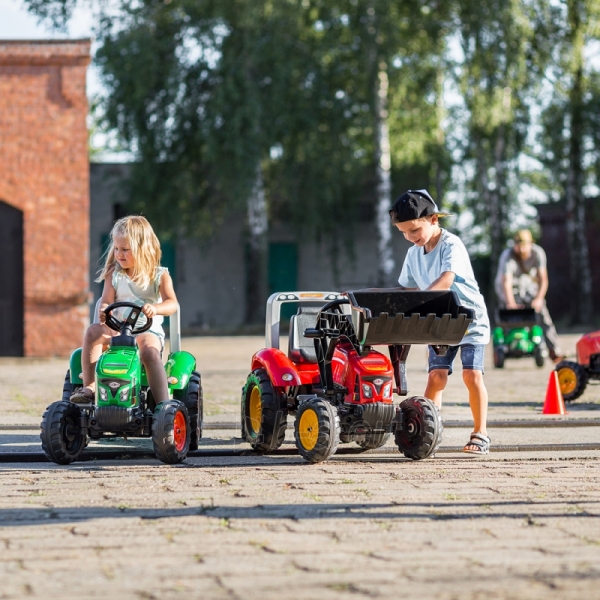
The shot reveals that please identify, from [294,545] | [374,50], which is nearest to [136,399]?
[294,545]

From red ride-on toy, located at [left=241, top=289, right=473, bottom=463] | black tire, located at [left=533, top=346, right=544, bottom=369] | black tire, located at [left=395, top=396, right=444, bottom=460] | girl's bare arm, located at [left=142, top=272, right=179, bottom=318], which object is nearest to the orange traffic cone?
red ride-on toy, located at [left=241, top=289, right=473, bottom=463]

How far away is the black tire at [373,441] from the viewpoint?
820 cm

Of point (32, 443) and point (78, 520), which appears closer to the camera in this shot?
point (78, 520)

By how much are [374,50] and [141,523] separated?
27.4 meters

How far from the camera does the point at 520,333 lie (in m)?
17.0

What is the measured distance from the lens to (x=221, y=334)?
109 ft

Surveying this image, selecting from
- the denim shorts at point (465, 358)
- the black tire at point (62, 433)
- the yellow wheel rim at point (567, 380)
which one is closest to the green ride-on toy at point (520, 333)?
the yellow wheel rim at point (567, 380)

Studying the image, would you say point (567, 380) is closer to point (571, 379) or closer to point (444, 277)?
point (571, 379)

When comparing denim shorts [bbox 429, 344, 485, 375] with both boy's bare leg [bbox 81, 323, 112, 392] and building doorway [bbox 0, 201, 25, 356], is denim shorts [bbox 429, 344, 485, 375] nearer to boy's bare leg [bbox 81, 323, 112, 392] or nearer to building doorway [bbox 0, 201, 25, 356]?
boy's bare leg [bbox 81, 323, 112, 392]

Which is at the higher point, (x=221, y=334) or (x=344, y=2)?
(x=344, y=2)

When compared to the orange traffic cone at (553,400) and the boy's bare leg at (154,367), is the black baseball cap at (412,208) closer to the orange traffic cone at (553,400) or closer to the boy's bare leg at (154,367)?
the boy's bare leg at (154,367)

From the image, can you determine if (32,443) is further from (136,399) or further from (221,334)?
(221,334)

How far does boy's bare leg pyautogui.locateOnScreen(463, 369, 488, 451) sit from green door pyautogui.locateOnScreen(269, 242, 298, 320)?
30833mm

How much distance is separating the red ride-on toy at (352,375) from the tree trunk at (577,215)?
2728 centimetres
